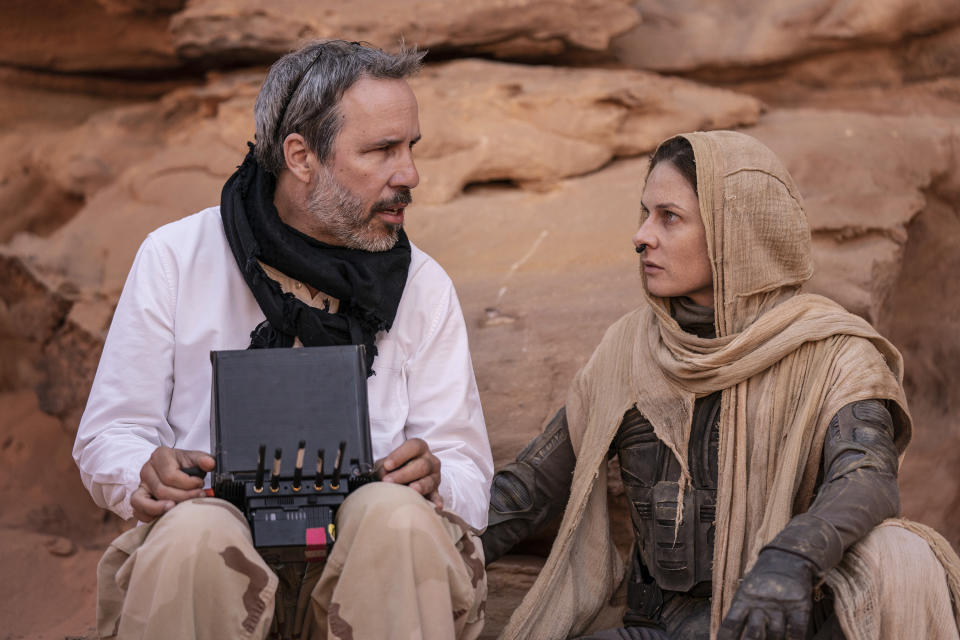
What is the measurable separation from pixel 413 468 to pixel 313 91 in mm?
1345

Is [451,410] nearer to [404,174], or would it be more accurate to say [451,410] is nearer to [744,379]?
[404,174]

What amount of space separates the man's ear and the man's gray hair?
2cm

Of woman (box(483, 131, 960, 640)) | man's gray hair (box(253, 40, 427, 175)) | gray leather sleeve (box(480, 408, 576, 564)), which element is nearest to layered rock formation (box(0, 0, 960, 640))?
gray leather sleeve (box(480, 408, 576, 564))

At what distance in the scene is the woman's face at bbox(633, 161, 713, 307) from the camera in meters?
3.95

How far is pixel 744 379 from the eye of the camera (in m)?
3.87

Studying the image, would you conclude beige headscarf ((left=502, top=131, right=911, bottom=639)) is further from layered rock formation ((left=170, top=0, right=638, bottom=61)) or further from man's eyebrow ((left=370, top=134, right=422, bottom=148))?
layered rock formation ((left=170, top=0, right=638, bottom=61))

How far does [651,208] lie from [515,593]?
165cm

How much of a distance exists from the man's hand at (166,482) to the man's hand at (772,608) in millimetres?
1434

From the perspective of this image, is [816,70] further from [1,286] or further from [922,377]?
[1,286]

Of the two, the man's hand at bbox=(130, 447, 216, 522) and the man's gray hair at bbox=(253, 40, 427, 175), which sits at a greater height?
the man's gray hair at bbox=(253, 40, 427, 175)

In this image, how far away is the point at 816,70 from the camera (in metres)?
7.95

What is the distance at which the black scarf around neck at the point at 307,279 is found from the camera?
382 centimetres

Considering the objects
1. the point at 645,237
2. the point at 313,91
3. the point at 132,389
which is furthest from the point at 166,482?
the point at 645,237

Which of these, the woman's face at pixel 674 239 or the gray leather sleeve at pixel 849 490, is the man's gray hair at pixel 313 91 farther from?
the gray leather sleeve at pixel 849 490
